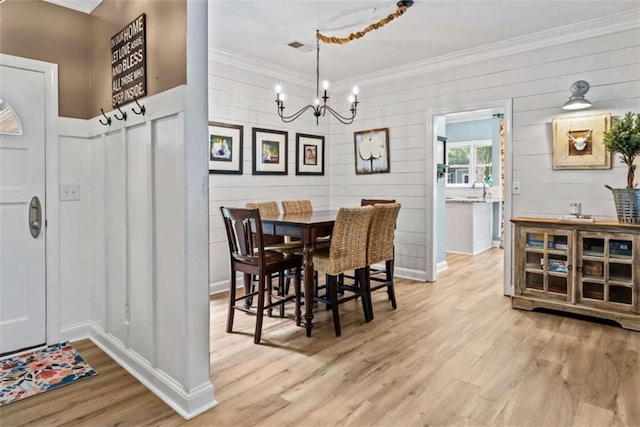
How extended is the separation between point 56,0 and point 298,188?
3.15 metres

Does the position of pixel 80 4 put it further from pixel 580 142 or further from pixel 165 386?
pixel 580 142

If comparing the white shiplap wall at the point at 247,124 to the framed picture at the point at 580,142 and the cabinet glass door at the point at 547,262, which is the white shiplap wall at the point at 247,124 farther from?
the framed picture at the point at 580,142

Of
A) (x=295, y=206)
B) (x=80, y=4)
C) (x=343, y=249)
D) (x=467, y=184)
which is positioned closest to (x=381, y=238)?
(x=343, y=249)

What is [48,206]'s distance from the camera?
276 cm

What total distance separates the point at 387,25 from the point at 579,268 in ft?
9.00

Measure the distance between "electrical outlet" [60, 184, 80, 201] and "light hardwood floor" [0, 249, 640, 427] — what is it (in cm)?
108

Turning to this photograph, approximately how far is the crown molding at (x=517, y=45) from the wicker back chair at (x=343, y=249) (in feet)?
7.86

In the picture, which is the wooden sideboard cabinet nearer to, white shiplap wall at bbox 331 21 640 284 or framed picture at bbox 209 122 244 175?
white shiplap wall at bbox 331 21 640 284

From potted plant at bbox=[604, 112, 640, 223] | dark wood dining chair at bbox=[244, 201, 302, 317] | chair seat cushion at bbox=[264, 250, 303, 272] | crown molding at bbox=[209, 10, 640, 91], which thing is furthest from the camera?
dark wood dining chair at bbox=[244, 201, 302, 317]

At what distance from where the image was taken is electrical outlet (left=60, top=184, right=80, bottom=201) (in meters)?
2.82

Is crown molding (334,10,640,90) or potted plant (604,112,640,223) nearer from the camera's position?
potted plant (604,112,640,223)

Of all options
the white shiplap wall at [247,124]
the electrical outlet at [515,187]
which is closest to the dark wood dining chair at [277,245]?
the white shiplap wall at [247,124]

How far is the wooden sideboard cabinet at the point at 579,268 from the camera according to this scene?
3.14 m

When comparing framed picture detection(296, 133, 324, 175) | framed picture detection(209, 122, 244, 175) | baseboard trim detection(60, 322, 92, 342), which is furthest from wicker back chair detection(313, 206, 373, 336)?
framed picture detection(296, 133, 324, 175)
